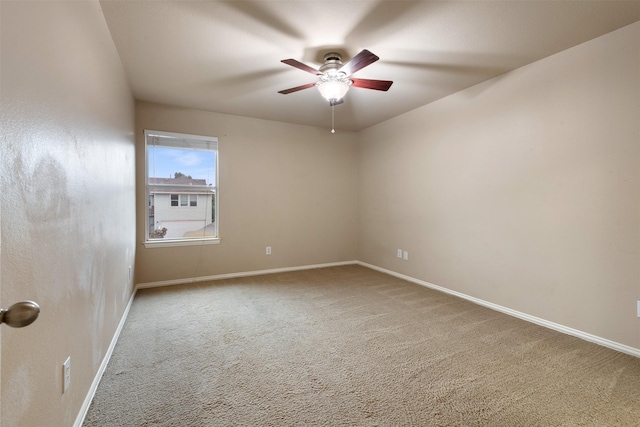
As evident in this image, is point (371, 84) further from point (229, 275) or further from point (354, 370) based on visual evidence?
point (229, 275)

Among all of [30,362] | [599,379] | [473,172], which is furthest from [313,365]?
[473,172]

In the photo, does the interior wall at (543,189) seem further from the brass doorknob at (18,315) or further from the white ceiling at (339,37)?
the brass doorknob at (18,315)

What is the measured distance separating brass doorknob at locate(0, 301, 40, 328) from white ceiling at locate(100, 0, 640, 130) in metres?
2.08

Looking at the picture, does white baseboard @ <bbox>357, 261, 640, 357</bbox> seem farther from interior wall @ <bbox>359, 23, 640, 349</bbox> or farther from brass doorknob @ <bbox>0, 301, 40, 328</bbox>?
brass doorknob @ <bbox>0, 301, 40, 328</bbox>

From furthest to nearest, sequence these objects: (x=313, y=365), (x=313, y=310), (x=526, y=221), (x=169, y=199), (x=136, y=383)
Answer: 1. (x=169, y=199)
2. (x=313, y=310)
3. (x=526, y=221)
4. (x=313, y=365)
5. (x=136, y=383)

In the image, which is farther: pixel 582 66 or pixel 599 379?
pixel 582 66

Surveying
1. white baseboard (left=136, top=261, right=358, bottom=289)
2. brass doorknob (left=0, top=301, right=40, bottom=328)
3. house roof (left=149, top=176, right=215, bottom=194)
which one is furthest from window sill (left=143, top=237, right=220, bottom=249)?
brass doorknob (left=0, top=301, right=40, bottom=328)

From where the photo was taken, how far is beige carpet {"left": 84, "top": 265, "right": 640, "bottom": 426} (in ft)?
5.11

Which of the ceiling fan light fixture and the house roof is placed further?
the house roof

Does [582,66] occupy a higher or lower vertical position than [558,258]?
higher

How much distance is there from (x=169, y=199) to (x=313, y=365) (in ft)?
10.1

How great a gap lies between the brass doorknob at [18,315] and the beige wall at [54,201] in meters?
0.32

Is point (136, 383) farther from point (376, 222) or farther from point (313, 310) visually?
Result: point (376, 222)

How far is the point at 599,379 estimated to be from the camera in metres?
1.87
